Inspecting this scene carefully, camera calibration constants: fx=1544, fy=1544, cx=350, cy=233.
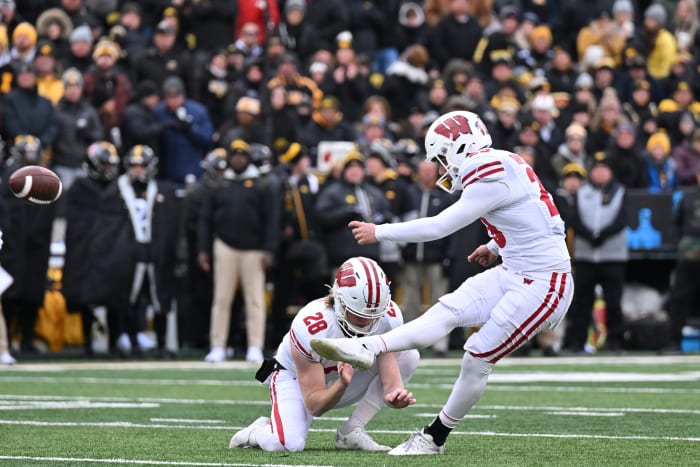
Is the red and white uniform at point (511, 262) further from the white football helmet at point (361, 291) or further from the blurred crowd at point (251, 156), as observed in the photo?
the blurred crowd at point (251, 156)

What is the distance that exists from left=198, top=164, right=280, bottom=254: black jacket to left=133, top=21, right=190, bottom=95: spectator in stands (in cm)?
232

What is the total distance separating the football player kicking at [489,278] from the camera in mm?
6652

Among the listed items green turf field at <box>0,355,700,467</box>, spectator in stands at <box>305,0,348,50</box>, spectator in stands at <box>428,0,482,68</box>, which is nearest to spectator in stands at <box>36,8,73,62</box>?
spectator in stands at <box>305,0,348,50</box>

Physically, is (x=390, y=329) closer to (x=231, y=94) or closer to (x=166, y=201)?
(x=166, y=201)

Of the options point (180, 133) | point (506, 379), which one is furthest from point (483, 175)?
point (180, 133)

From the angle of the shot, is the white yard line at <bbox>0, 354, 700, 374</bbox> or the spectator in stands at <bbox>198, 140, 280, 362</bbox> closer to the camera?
the white yard line at <bbox>0, 354, 700, 374</bbox>

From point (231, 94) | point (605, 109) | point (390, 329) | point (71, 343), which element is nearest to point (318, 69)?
point (231, 94)

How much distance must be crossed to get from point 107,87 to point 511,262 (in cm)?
907

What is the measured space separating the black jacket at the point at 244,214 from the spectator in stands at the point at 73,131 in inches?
52.6

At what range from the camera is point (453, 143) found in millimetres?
6785

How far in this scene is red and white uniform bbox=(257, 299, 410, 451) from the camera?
6.88 meters

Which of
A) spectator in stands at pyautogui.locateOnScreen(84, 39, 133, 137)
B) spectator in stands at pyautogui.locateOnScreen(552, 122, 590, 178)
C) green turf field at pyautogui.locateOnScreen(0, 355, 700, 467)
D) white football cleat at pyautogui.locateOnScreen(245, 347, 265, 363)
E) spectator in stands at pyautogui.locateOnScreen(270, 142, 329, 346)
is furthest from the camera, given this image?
spectator in stands at pyautogui.locateOnScreen(552, 122, 590, 178)

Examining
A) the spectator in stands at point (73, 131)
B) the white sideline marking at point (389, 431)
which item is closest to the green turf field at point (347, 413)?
the white sideline marking at point (389, 431)

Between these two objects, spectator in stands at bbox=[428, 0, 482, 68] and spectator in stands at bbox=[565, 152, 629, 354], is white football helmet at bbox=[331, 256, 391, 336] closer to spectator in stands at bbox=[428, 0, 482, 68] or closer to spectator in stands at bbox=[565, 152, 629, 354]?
spectator in stands at bbox=[565, 152, 629, 354]
